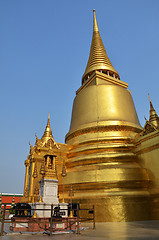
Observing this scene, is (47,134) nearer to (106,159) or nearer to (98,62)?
(106,159)

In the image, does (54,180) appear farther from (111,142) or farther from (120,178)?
(111,142)

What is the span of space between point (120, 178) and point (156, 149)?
2344 millimetres

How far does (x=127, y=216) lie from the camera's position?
Result: 8438mm

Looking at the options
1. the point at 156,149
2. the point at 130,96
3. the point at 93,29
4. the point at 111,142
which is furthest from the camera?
the point at 93,29

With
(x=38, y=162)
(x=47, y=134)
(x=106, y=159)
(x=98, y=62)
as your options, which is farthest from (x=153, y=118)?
(x=98, y=62)

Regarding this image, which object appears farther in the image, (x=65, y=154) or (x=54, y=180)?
(x=65, y=154)

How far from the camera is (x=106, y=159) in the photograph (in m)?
10.7

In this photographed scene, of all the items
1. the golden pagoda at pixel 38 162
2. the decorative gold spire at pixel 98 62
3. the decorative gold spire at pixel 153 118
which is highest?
the decorative gold spire at pixel 98 62

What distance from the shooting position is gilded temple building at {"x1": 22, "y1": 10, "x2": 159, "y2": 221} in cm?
877

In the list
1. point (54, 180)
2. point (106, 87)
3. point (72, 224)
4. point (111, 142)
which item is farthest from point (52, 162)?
point (106, 87)

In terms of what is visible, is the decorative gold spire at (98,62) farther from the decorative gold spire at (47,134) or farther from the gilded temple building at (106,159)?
the decorative gold spire at (47,134)

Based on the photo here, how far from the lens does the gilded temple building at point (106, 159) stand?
28.8ft

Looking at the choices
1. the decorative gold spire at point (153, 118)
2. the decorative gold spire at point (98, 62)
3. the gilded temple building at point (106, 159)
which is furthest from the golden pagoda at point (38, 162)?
the decorative gold spire at point (98, 62)

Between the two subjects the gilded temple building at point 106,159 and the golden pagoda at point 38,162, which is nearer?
the golden pagoda at point 38,162
